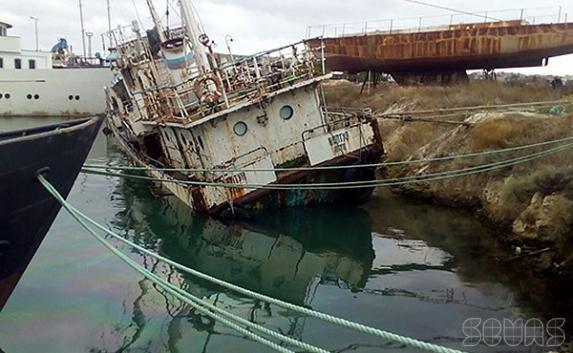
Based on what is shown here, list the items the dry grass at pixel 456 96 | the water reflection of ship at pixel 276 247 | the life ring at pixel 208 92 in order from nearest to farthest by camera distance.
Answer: the water reflection of ship at pixel 276 247, the life ring at pixel 208 92, the dry grass at pixel 456 96

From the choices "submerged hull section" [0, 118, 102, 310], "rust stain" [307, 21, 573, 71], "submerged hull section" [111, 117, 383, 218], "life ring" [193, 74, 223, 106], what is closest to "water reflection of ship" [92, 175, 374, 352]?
"submerged hull section" [111, 117, 383, 218]

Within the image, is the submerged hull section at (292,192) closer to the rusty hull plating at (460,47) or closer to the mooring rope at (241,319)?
the mooring rope at (241,319)

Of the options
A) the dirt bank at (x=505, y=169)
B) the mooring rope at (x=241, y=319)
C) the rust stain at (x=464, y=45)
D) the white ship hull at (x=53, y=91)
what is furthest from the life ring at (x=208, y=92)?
the white ship hull at (x=53, y=91)

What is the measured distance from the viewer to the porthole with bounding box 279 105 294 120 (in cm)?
1465

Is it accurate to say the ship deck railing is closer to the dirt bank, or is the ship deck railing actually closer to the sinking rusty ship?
the sinking rusty ship

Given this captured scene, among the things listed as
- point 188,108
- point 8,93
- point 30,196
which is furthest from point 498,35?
point 8,93

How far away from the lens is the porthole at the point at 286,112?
1465 centimetres

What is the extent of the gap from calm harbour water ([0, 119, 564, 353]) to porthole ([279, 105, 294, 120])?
257 cm

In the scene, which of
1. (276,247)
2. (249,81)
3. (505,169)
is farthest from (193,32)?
(505,169)

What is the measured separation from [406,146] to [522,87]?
604 centimetres

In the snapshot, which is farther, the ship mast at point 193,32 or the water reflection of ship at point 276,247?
the ship mast at point 193,32

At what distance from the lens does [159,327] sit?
8055 mm

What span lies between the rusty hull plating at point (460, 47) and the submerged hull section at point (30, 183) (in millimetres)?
16677

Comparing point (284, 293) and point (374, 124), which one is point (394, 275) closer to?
point (284, 293)
